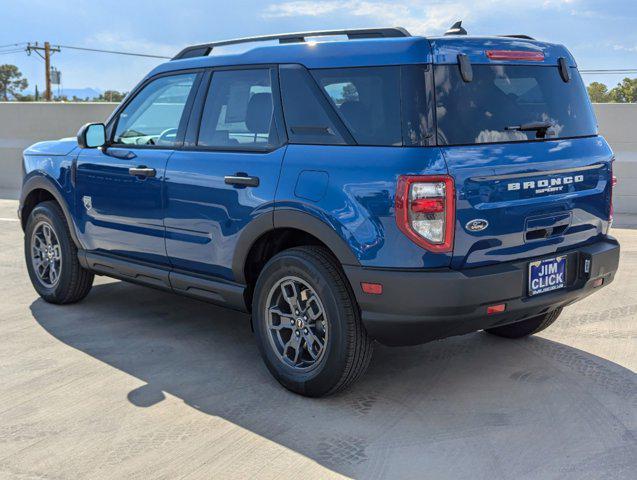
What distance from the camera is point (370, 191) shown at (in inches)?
148

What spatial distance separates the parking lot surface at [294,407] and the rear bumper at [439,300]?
46cm

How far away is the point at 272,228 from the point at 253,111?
737mm

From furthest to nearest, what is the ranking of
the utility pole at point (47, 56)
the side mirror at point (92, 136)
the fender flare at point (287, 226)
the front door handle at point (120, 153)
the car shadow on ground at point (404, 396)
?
the utility pole at point (47, 56) < the side mirror at point (92, 136) < the front door handle at point (120, 153) < the fender flare at point (287, 226) < the car shadow on ground at point (404, 396)

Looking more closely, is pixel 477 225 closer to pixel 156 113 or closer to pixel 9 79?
pixel 156 113

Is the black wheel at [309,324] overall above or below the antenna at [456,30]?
below

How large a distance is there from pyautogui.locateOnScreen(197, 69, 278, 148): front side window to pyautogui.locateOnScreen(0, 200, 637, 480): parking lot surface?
4.34ft

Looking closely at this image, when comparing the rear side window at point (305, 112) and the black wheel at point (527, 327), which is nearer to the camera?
the rear side window at point (305, 112)

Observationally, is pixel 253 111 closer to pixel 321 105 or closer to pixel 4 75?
pixel 321 105

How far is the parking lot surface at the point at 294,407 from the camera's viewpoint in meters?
3.51

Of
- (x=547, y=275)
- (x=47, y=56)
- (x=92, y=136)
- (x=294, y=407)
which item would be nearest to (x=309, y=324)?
(x=294, y=407)

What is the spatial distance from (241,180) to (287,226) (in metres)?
0.43

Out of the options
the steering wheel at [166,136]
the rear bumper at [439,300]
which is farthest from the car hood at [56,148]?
the rear bumper at [439,300]

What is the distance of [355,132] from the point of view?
3957mm

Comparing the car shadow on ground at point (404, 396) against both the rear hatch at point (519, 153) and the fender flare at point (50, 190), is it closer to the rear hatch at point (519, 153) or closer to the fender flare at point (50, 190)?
the fender flare at point (50, 190)
